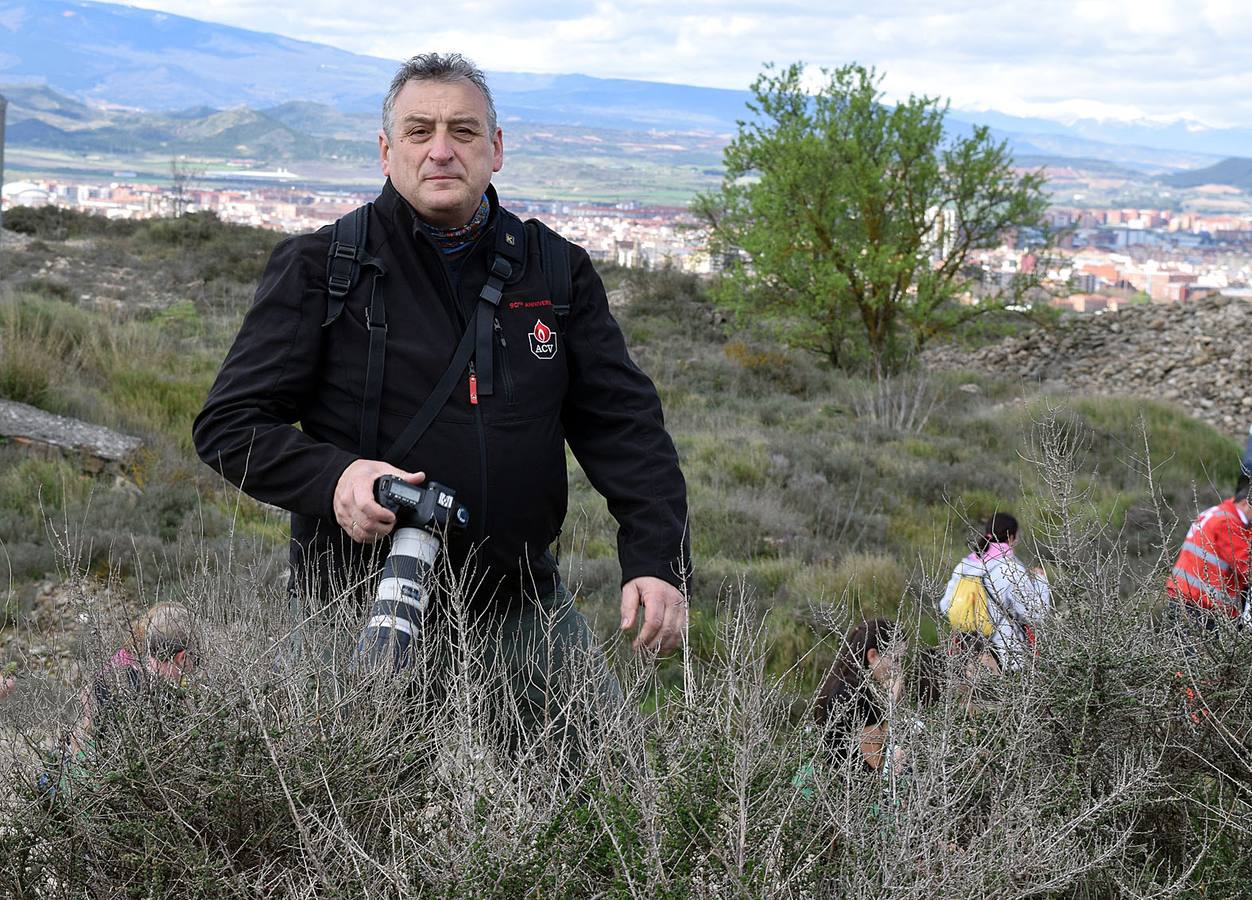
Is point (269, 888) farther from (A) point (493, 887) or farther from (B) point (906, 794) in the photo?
(B) point (906, 794)

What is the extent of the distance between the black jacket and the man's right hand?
5 cm

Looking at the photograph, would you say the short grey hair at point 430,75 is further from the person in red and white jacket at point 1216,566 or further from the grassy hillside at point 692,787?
the person in red and white jacket at point 1216,566

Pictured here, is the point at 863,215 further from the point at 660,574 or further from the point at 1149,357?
the point at 660,574

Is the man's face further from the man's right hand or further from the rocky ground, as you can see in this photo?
the rocky ground

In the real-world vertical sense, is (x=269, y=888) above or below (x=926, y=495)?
above

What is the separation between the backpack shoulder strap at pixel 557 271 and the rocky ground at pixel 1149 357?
1475 centimetres

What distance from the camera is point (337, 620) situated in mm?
2209

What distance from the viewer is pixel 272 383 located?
2377 mm

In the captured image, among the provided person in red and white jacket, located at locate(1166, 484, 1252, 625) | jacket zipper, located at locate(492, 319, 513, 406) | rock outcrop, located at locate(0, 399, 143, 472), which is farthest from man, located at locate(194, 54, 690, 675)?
rock outcrop, located at locate(0, 399, 143, 472)

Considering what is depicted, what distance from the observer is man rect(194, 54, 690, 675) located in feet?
7.83

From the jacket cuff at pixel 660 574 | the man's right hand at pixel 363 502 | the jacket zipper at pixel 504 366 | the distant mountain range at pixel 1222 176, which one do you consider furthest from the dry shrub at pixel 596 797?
the distant mountain range at pixel 1222 176

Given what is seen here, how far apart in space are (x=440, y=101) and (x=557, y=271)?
0.44m

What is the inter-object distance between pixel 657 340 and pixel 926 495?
1108 cm

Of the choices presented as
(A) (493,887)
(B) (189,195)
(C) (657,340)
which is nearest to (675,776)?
(A) (493,887)
